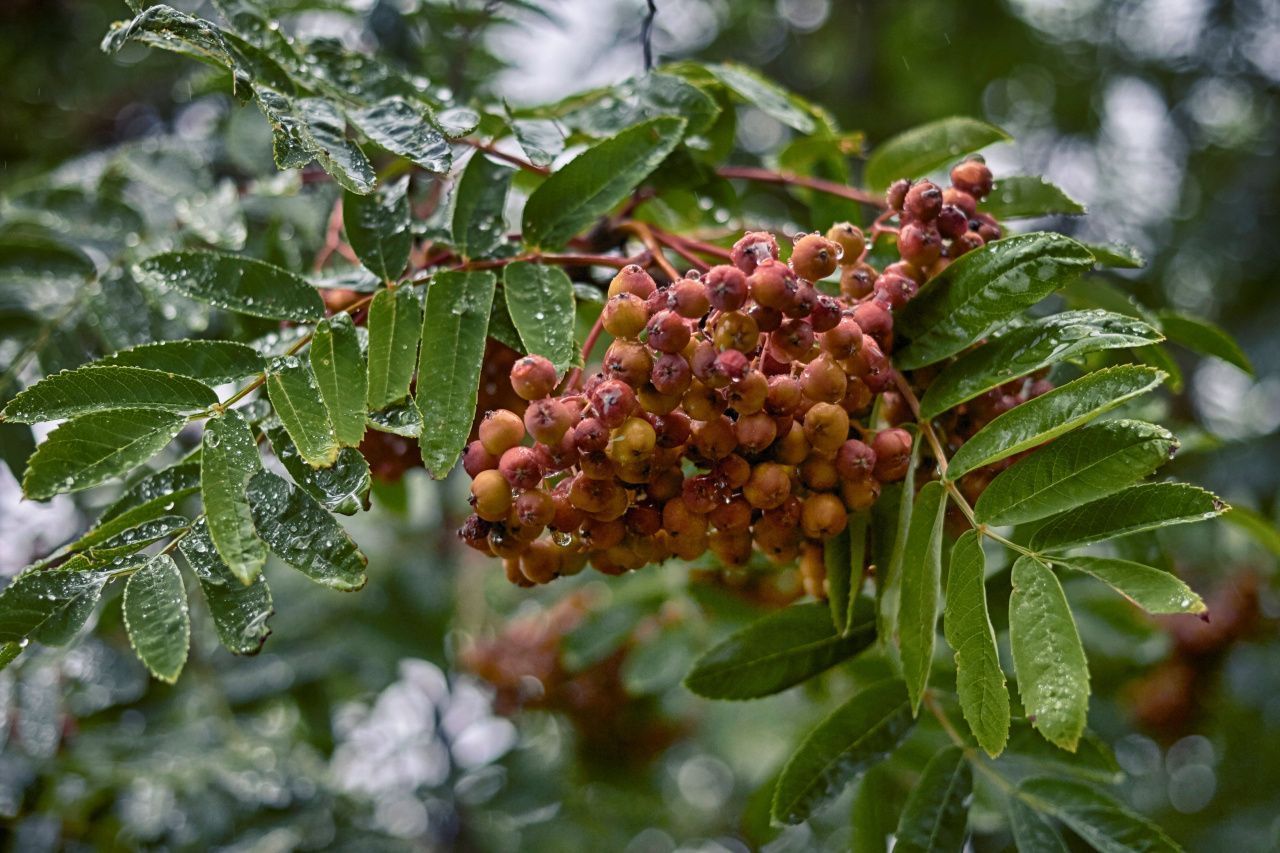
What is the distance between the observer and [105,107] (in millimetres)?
3439

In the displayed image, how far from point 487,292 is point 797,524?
0.50 metres

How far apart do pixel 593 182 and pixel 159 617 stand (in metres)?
0.79

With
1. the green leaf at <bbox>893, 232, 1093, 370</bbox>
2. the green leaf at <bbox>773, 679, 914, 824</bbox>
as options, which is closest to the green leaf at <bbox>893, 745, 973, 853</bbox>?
the green leaf at <bbox>773, 679, 914, 824</bbox>

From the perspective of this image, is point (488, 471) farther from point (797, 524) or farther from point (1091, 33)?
point (1091, 33)

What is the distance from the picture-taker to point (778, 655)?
157 cm

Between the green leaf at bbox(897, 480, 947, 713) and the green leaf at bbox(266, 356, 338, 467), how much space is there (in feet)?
2.25

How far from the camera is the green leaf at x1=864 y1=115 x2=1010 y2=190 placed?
1729 mm

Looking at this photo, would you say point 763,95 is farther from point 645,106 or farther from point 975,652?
point 975,652

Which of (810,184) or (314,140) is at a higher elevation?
(314,140)

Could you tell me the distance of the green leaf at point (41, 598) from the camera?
3.99 feet

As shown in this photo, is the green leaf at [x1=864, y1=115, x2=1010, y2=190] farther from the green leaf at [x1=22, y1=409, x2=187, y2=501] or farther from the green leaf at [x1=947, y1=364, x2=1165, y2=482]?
the green leaf at [x1=22, y1=409, x2=187, y2=501]

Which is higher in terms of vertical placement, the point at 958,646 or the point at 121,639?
the point at 958,646

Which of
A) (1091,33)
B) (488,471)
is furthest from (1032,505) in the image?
(1091,33)

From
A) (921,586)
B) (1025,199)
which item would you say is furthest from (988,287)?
(1025,199)
